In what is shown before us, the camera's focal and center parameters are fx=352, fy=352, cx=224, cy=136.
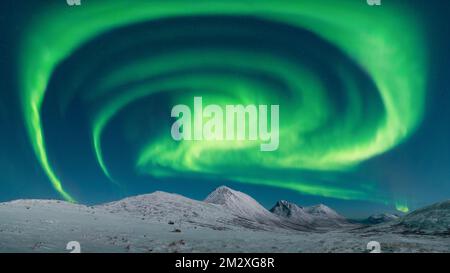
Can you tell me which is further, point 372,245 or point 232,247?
point 232,247

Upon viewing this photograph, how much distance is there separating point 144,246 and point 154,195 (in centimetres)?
8571

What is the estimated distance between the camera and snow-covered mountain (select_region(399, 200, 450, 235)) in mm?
43372

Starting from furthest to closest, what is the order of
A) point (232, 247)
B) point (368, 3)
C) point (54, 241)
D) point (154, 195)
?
point (154, 195), point (232, 247), point (54, 241), point (368, 3)

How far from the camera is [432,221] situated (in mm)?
48156

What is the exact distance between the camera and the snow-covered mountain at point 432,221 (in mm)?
43372

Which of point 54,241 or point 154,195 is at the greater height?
point 154,195
